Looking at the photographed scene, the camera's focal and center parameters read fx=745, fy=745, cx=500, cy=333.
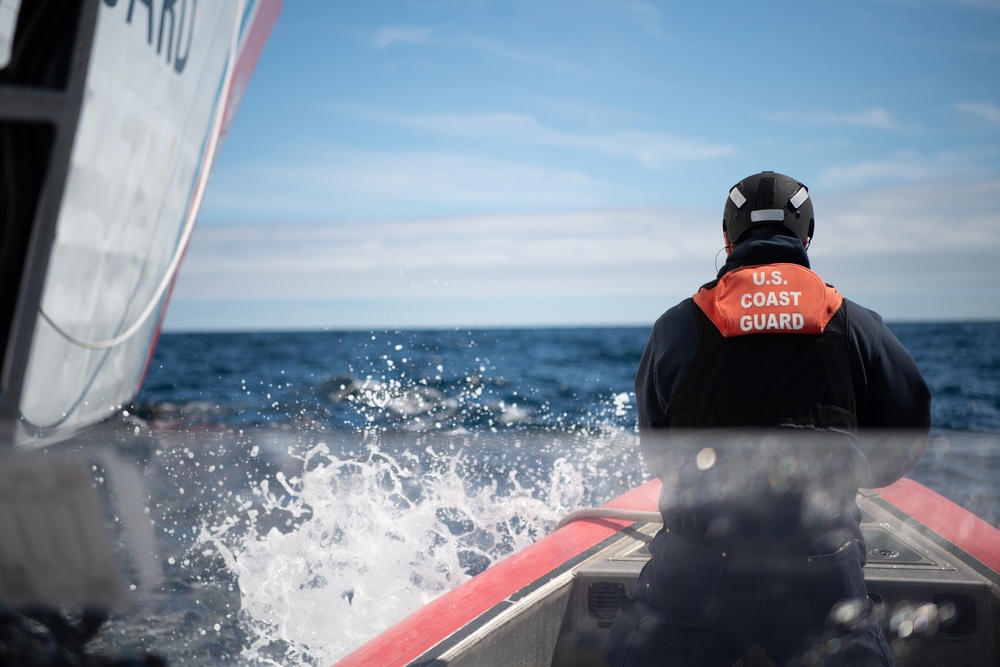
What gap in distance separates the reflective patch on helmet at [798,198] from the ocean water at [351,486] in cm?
198

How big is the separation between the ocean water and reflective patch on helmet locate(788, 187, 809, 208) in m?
1.98

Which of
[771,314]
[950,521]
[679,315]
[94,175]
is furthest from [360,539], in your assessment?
[771,314]

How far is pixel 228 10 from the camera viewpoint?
13.8ft

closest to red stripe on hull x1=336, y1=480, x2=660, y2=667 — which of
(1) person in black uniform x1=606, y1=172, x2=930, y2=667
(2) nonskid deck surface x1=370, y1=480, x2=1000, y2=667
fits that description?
(2) nonskid deck surface x1=370, y1=480, x2=1000, y2=667

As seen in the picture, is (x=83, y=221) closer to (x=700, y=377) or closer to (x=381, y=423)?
(x=700, y=377)

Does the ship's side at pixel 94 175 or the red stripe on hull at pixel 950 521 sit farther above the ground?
the ship's side at pixel 94 175

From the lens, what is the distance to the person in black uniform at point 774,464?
6.69ft

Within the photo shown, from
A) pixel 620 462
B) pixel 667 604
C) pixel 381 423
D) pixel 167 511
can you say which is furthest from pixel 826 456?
pixel 381 423

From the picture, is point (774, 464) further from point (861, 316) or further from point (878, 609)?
point (878, 609)

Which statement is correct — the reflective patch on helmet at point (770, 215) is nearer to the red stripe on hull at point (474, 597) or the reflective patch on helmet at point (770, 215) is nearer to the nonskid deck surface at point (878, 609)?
the nonskid deck surface at point (878, 609)

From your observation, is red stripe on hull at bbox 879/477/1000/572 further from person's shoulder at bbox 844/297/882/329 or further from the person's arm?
person's shoulder at bbox 844/297/882/329

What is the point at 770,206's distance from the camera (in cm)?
227

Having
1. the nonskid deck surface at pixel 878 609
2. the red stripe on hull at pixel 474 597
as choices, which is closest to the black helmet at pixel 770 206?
the nonskid deck surface at pixel 878 609

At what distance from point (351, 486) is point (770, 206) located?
5.86 metres
